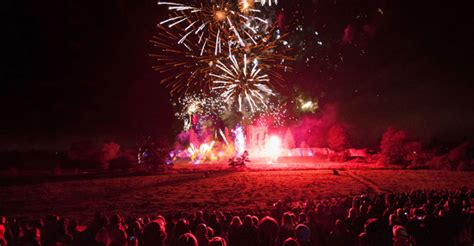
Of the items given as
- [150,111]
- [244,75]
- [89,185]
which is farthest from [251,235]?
[150,111]

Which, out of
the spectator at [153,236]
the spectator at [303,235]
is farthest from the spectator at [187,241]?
the spectator at [303,235]

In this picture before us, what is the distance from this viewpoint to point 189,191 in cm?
1884

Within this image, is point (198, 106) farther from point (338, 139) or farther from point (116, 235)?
point (116, 235)

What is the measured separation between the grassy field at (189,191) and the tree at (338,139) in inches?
997

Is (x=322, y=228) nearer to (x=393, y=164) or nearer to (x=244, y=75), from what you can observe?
(x=244, y=75)

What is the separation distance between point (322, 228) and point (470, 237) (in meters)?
3.76

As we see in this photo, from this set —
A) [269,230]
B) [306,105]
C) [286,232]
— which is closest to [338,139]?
[306,105]

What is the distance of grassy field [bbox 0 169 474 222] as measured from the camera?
14867mm

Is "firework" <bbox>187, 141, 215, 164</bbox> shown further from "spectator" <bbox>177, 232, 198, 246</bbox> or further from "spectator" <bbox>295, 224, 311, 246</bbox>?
"spectator" <bbox>177, 232, 198, 246</bbox>

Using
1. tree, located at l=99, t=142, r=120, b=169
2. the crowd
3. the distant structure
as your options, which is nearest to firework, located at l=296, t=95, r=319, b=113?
the distant structure

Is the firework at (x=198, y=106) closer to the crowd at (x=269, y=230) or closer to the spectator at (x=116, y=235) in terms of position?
the crowd at (x=269, y=230)

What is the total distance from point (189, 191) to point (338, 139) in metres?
37.0

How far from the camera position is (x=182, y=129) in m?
53.5

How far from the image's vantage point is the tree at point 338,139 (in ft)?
167
